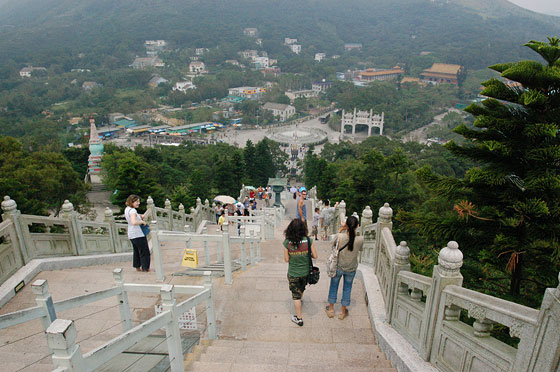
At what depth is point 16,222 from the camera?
568 centimetres

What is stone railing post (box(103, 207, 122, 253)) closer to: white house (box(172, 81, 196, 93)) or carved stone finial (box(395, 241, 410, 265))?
carved stone finial (box(395, 241, 410, 265))

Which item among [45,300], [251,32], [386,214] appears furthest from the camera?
[251,32]

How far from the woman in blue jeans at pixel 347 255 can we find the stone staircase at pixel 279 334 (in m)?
0.33

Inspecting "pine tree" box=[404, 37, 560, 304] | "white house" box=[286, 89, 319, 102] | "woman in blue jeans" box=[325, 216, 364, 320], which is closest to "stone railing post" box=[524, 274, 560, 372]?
"pine tree" box=[404, 37, 560, 304]

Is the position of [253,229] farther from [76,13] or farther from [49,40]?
[76,13]

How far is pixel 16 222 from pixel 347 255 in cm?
508

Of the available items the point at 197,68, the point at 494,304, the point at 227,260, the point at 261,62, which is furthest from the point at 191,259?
the point at 261,62

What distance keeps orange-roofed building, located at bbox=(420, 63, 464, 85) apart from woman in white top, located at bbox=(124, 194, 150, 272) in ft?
360

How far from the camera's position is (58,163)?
66.8 ft

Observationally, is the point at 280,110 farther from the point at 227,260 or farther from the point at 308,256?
the point at 308,256

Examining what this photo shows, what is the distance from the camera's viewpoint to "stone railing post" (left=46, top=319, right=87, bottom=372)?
2.10 meters

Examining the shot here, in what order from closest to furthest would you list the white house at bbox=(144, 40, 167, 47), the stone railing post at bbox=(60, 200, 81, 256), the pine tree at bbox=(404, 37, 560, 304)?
the pine tree at bbox=(404, 37, 560, 304) < the stone railing post at bbox=(60, 200, 81, 256) < the white house at bbox=(144, 40, 167, 47)

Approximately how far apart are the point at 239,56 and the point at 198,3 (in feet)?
225

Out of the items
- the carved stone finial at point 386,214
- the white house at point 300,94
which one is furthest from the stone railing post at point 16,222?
the white house at point 300,94
